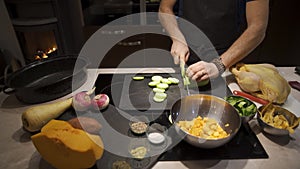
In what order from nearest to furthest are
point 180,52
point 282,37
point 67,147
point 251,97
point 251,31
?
1. point 67,147
2. point 251,97
3. point 251,31
4. point 180,52
5. point 282,37

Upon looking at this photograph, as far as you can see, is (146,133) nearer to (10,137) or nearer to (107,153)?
(107,153)

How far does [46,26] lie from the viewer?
6.82 feet

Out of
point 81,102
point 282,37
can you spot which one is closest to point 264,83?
point 81,102

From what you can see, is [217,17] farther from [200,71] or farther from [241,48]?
[200,71]

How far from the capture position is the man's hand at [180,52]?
115 centimetres

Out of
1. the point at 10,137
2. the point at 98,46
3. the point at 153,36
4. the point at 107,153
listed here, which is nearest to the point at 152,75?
the point at 107,153

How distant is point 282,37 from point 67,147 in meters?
2.37

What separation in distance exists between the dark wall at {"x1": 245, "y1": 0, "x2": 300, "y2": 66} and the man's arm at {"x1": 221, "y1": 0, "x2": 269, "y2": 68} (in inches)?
50.7

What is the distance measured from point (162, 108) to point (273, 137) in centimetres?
41

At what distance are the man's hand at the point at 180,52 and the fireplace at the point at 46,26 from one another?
1453mm

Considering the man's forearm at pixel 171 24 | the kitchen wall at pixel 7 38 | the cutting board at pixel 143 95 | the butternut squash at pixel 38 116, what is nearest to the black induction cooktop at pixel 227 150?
the cutting board at pixel 143 95

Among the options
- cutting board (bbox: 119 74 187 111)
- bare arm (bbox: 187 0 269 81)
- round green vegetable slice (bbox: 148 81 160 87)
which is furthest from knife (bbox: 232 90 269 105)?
round green vegetable slice (bbox: 148 81 160 87)

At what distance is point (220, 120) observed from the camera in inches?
31.6

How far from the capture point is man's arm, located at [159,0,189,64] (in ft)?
3.83
